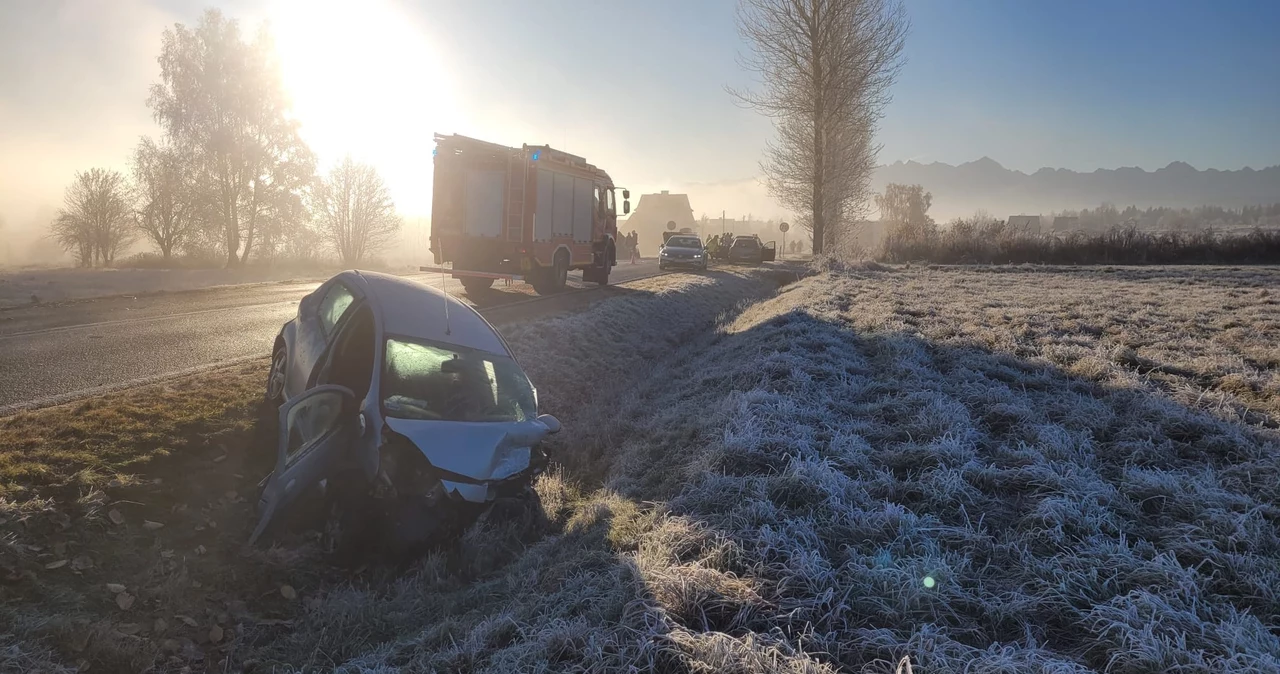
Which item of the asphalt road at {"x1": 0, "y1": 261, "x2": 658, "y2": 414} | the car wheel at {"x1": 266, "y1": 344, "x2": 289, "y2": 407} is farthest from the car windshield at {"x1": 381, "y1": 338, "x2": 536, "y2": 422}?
the asphalt road at {"x1": 0, "y1": 261, "x2": 658, "y2": 414}

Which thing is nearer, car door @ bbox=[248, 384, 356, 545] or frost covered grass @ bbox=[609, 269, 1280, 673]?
frost covered grass @ bbox=[609, 269, 1280, 673]

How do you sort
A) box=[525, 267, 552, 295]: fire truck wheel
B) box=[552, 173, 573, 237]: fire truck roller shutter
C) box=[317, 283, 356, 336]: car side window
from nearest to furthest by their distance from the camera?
box=[317, 283, 356, 336]: car side window → box=[525, 267, 552, 295]: fire truck wheel → box=[552, 173, 573, 237]: fire truck roller shutter

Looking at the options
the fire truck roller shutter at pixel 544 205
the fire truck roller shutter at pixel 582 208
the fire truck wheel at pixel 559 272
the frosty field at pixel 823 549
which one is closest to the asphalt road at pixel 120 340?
the frosty field at pixel 823 549

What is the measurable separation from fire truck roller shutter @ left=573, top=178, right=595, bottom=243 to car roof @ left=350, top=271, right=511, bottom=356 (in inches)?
434

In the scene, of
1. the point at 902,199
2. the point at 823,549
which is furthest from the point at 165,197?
the point at 902,199

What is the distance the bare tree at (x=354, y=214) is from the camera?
38344 millimetres

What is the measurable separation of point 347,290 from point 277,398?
145 cm

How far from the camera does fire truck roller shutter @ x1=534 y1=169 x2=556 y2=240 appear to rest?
14.7 metres

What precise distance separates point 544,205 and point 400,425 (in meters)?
11.2

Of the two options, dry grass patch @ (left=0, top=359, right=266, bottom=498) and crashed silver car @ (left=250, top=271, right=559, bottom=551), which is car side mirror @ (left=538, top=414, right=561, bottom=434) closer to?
crashed silver car @ (left=250, top=271, right=559, bottom=551)

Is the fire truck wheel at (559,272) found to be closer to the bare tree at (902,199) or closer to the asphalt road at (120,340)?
the asphalt road at (120,340)

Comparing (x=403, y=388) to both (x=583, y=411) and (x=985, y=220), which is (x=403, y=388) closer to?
(x=583, y=411)

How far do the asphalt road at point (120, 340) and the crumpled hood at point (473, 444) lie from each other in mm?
4101

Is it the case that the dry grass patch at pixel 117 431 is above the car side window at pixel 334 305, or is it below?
below
